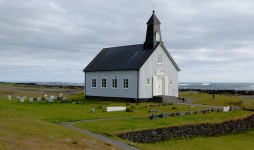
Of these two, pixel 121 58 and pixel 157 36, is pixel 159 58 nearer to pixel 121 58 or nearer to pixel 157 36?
pixel 157 36

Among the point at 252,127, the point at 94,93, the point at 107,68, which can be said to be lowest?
the point at 252,127

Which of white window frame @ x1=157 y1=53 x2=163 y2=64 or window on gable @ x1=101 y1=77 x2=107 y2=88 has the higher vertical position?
white window frame @ x1=157 y1=53 x2=163 y2=64

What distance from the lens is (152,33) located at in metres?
43.0

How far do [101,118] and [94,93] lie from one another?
834 inches

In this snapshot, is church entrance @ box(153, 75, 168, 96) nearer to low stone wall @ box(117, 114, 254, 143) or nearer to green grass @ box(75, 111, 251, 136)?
green grass @ box(75, 111, 251, 136)

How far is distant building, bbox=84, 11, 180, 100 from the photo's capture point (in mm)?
41156

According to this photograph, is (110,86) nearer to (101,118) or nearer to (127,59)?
(127,59)

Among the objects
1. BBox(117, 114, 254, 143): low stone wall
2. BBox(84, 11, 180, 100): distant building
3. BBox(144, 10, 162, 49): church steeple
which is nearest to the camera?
BBox(117, 114, 254, 143): low stone wall

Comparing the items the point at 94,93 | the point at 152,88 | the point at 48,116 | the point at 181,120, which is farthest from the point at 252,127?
the point at 94,93

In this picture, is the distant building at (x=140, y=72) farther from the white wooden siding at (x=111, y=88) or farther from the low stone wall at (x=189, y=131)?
the low stone wall at (x=189, y=131)

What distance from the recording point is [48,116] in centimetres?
2659

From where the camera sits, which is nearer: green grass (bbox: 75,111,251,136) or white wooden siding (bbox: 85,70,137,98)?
green grass (bbox: 75,111,251,136)

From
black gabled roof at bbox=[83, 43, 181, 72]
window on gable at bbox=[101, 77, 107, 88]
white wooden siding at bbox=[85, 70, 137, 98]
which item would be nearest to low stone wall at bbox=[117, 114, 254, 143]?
white wooden siding at bbox=[85, 70, 137, 98]

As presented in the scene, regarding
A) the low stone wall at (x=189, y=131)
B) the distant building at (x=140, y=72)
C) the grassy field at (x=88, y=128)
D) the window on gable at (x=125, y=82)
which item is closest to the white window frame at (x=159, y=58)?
the distant building at (x=140, y=72)
